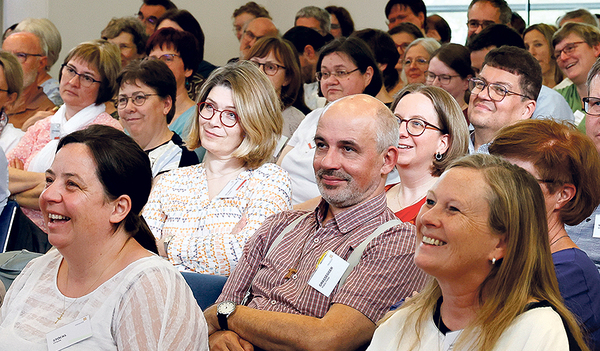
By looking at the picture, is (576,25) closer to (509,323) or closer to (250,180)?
(250,180)

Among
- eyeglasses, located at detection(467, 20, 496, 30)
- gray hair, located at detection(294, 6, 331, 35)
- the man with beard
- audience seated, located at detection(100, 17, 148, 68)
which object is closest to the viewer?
the man with beard

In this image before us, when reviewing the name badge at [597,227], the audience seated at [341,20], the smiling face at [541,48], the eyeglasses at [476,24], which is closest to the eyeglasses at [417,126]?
the name badge at [597,227]

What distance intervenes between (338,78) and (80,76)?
65.0 inches

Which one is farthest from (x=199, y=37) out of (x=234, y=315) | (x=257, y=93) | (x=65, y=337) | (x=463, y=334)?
(x=463, y=334)

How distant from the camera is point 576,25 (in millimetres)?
4383

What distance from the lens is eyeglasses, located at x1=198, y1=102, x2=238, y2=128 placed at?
2.97 m

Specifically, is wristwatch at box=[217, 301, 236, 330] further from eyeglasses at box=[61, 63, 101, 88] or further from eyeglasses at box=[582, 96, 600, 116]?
eyeglasses at box=[61, 63, 101, 88]

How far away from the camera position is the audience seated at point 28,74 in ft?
16.4

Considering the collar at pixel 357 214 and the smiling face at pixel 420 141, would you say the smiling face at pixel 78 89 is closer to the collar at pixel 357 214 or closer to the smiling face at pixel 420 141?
the smiling face at pixel 420 141

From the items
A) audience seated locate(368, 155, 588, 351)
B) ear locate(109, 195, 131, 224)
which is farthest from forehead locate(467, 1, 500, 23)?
ear locate(109, 195, 131, 224)

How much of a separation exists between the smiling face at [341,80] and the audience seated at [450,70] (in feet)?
1.31

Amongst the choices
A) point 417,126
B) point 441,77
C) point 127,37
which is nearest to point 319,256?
point 417,126

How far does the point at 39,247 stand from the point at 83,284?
154cm

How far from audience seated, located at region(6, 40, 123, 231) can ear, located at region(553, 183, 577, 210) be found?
277 centimetres
